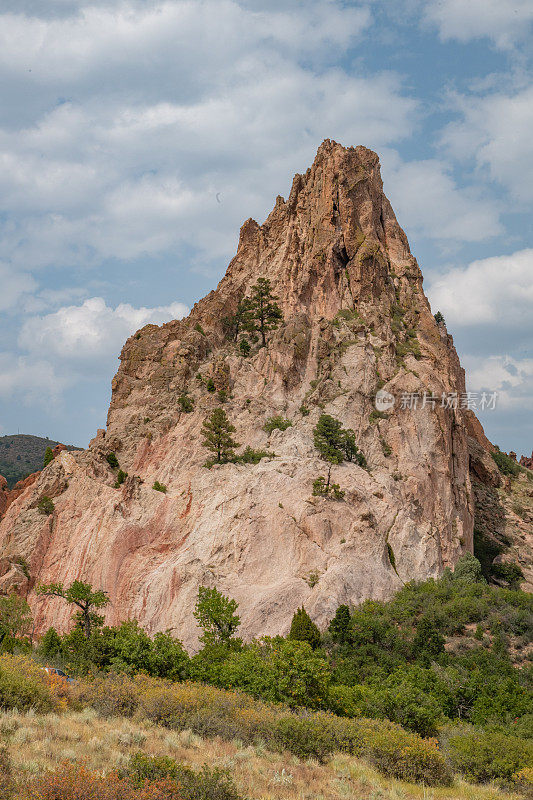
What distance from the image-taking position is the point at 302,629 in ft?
97.3

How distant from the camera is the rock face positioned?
34.9 metres

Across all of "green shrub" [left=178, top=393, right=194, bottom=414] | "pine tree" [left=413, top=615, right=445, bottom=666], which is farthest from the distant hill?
"pine tree" [left=413, top=615, right=445, bottom=666]

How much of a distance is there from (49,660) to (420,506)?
81.5ft

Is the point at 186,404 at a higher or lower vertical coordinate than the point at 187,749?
higher

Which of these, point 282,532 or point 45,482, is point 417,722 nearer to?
point 282,532

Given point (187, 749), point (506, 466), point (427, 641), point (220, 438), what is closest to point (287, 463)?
point (220, 438)

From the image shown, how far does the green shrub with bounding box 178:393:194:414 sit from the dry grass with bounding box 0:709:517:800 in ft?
98.5

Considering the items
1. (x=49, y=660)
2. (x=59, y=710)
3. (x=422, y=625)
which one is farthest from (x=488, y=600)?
(x=59, y=710)

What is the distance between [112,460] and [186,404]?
6.74 meters

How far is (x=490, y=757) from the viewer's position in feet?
56.9

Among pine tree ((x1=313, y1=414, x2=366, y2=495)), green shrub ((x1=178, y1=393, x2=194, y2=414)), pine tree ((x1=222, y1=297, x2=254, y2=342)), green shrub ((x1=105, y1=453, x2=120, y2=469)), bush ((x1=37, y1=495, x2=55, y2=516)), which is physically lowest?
bush ((x1=37, y1=495, x2=55, y2=516))

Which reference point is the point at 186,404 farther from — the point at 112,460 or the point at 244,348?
the point at 244,348

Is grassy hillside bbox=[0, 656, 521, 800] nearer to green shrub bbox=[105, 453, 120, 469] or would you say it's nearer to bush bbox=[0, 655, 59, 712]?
bush bbox=[0, 655, 59, 712]

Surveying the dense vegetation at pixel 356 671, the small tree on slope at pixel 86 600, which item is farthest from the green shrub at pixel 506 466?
the small tree on slope at pixel 86 600
